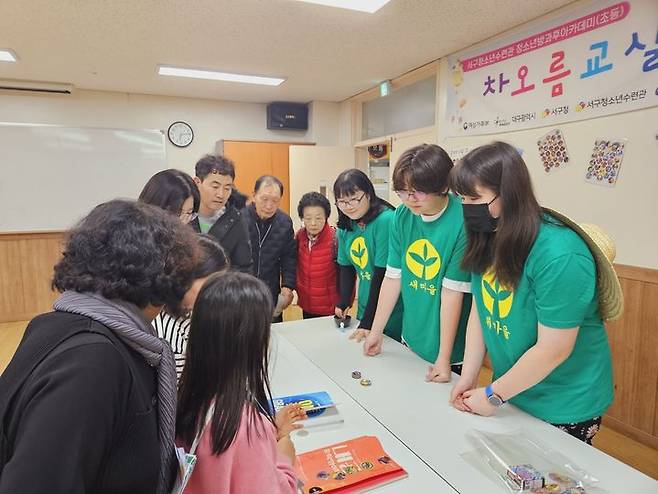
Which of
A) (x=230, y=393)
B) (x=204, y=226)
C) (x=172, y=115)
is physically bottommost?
(x=230, y=393)

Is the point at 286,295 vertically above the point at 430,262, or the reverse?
the point at 430,262

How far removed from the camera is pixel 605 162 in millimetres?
2551

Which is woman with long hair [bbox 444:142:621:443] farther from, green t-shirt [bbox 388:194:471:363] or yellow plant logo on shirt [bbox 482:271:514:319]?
green t-shirt [bbox 388:194:471:363]

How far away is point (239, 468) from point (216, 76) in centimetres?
400

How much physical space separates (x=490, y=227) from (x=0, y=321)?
205 inches

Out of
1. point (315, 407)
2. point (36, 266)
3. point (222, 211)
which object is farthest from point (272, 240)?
point (36, 266)

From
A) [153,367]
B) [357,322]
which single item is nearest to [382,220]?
[357,322]

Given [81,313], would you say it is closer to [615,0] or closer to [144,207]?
[144,207]

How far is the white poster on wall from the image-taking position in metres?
2.34

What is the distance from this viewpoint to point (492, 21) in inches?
115

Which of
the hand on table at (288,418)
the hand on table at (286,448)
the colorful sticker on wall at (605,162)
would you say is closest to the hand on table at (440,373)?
the hand on table at (288,418)

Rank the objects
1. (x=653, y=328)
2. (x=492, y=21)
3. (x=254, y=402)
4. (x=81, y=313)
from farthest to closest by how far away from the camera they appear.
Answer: (x=492, y=21), (x=653, y=328), (x=254, y=402), (x=81, y=313)

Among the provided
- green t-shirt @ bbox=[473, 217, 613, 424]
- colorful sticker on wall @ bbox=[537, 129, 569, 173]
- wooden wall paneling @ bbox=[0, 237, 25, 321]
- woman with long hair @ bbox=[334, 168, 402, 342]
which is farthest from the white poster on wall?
wooden wall paneling @ bbox=[0, 237, 25, 321]

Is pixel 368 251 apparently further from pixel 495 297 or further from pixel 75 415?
pixel 75 415
